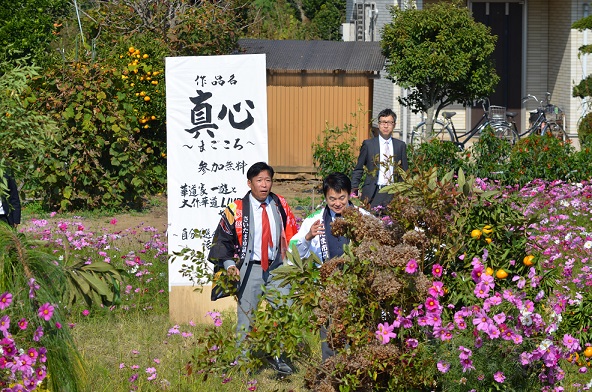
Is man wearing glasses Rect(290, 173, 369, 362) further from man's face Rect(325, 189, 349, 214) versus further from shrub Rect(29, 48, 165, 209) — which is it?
shrub Rect(29, 48, 165, 209)

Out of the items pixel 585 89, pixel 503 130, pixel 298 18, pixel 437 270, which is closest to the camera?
pixel 437 270

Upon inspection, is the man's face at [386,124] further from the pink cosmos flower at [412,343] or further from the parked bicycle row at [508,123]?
the parked bicycle row at [508,123]

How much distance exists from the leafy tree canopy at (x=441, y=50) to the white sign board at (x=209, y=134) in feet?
21.2

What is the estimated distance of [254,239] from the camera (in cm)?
720

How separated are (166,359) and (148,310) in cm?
168

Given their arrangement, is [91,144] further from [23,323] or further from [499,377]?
[499,377]

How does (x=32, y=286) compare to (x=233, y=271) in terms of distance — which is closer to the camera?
(x=32, y=286)

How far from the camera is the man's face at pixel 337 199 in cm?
661

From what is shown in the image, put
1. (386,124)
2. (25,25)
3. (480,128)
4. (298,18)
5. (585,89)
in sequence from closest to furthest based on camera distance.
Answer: (386,124), (585,89), (480,128), (25,25), (298,18)

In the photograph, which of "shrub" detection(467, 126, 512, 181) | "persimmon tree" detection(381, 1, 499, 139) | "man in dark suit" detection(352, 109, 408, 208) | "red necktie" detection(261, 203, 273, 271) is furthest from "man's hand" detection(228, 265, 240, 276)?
"persimmon tree" detection(381, 1, 499, 139)

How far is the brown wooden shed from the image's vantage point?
15.8 meters

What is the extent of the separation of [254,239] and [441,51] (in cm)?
815

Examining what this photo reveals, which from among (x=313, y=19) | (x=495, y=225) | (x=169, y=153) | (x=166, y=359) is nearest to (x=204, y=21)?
(x=169, y=153)

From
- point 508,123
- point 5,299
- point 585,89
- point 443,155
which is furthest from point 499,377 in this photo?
point 508,123
